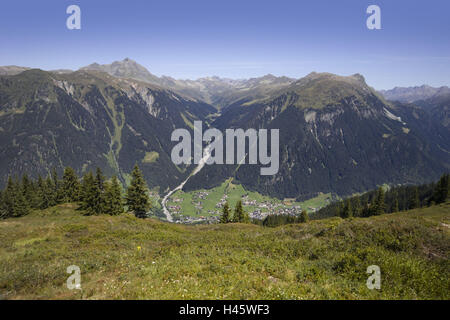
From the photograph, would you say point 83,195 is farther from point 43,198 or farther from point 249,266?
point 249,266

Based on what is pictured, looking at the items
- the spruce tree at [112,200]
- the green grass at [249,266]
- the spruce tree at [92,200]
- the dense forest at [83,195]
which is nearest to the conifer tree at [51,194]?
the dense forest at [83,195]

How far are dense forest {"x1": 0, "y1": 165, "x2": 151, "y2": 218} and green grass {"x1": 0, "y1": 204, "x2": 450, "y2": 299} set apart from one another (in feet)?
81.2

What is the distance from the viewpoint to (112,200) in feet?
168

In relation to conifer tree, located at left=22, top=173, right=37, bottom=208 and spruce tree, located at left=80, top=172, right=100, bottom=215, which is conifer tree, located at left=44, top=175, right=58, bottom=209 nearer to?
conifer tree, located at left=22, top=173, right=37, bottom=208

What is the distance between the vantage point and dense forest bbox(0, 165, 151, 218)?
50875mm

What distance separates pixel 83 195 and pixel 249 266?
55515mm

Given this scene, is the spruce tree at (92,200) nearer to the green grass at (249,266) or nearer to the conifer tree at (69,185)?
the conifer tree at (69,185)

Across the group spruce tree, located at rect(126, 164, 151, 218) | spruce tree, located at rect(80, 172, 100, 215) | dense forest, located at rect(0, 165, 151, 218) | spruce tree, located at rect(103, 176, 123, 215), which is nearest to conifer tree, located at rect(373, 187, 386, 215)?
dense forest, located at rect(0, 165, 151, 218)

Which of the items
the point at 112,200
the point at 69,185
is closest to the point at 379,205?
the point at 112,200

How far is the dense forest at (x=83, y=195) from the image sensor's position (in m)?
50.9
